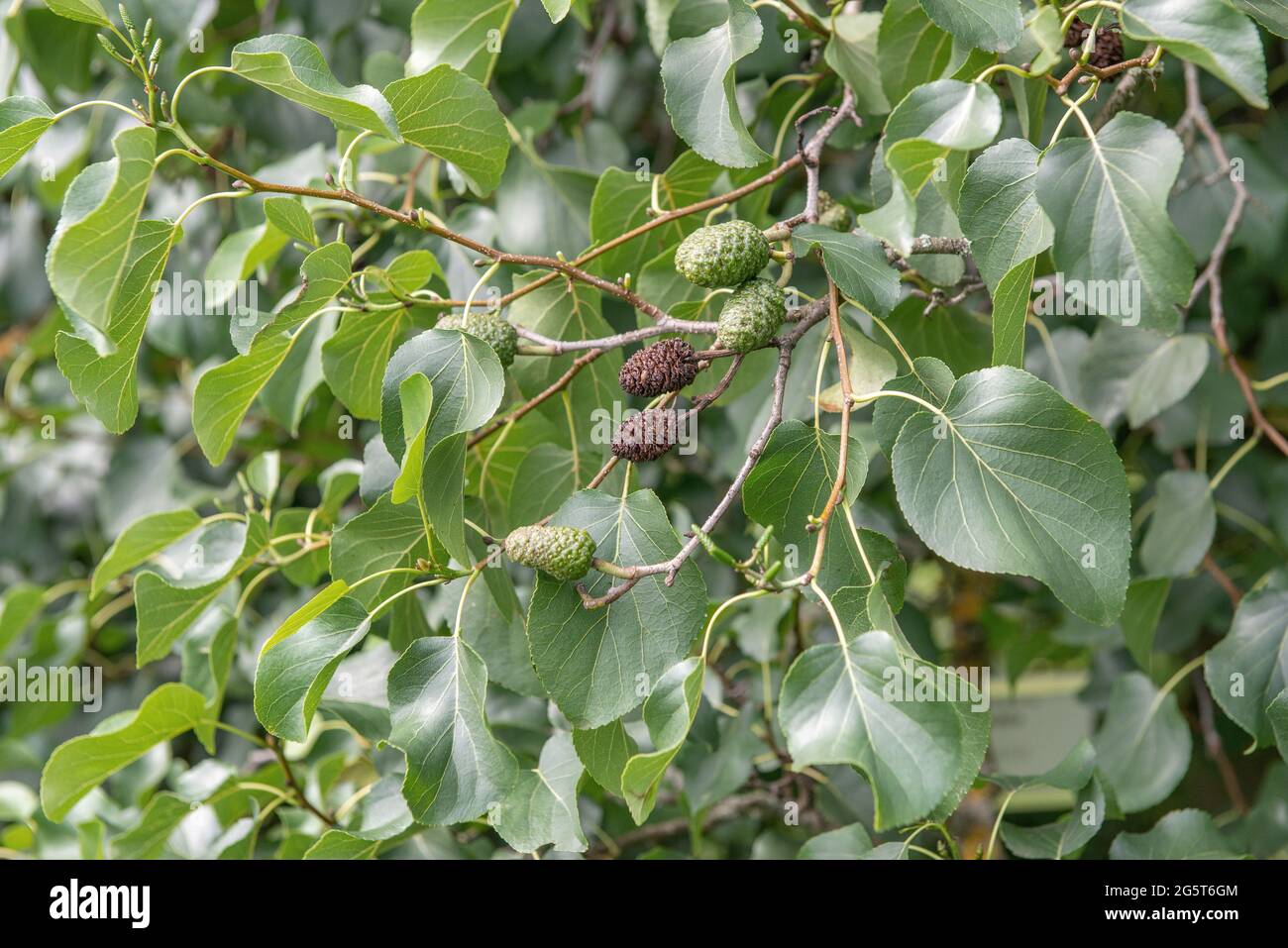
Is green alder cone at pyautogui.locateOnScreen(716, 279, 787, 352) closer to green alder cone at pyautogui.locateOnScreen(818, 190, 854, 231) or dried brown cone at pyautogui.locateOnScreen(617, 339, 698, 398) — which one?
dried brown cone at pyautogui.locateOnScreen(617, 339, 698, 398)

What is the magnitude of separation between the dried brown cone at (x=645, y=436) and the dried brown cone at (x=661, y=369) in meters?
0.02

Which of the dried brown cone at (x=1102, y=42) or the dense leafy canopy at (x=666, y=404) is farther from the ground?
the dried brown cone at (x=1102, y=42)

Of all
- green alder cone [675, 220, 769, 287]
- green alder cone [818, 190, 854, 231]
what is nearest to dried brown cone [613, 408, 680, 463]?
green alder cone [675, 220, 769, 287]

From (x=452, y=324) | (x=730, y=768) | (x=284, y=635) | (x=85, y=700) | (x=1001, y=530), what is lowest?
(x=85, y=700)

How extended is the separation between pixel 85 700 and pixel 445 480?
1694 millimetres

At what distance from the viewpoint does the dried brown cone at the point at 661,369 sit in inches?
36.0

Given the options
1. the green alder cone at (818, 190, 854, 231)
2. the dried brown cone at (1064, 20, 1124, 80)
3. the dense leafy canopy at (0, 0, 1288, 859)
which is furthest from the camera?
the green alder cone at (818, 190, 854, 231)

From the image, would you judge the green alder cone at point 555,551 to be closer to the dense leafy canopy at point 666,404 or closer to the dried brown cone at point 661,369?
the dense leafy canopy at point 666,404

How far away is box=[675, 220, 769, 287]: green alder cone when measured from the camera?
89 centimetres

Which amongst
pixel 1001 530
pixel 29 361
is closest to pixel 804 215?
pixel 1001 530

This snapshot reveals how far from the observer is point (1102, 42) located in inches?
38.4

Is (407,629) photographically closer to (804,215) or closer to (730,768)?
(730,768)

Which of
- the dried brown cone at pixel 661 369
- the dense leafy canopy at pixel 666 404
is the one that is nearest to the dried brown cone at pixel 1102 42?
the dense leafy canopy at pixel 666 404

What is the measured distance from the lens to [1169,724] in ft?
4.60
